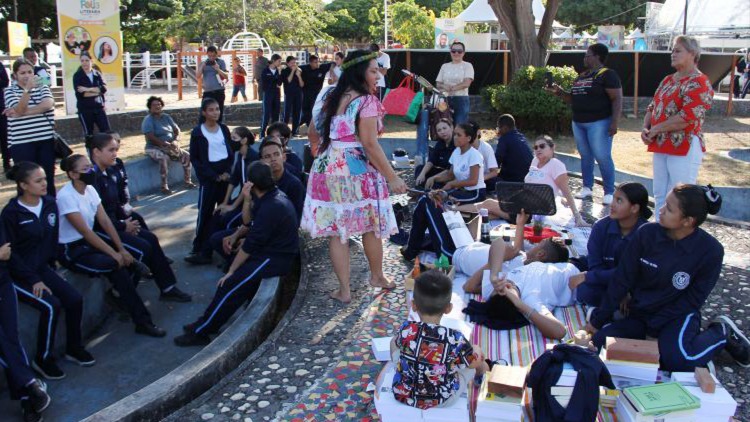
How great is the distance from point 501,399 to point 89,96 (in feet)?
25.2

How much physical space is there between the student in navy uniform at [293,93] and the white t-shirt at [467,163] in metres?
6.12

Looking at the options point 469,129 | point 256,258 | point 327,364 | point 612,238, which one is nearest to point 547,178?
point 469,129

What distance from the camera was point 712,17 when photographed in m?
23.6

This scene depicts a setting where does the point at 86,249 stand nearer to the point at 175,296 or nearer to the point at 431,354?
the point at 175,296

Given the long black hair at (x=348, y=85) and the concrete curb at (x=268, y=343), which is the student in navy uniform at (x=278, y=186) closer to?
the concrete curb at (x=268, y=343)

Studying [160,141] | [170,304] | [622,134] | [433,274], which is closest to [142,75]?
[160,141]

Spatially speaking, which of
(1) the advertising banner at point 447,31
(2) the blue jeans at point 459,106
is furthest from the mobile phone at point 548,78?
(1) the advertising banner at point 447,31

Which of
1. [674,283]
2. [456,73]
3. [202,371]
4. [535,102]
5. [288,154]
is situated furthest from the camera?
[535,102]

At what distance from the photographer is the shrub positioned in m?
12.0

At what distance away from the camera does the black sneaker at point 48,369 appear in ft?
14.2

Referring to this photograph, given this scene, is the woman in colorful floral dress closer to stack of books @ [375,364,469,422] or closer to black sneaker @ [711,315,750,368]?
stack of books @ [375,364,469,422]

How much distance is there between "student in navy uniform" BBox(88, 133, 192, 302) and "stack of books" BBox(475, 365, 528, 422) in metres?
3.26

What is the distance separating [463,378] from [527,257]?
1947mm

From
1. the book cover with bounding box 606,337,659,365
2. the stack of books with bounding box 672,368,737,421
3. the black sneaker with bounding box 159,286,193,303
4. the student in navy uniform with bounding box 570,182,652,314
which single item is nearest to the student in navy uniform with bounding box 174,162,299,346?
the black sneaker with bounding box 159,286,193,303
